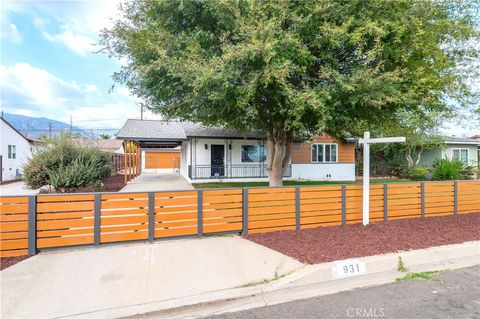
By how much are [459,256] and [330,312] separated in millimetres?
3557

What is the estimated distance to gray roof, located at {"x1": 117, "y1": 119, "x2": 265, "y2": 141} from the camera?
650 inches

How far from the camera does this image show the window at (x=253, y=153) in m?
18.0

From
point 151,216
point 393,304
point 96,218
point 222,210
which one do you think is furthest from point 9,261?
point 393,304

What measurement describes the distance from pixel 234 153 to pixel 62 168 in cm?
964

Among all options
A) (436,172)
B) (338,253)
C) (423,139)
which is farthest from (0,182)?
(423,139)

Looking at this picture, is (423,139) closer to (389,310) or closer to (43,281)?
(389,310)

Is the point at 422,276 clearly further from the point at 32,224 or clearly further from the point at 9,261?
the point at 9,261

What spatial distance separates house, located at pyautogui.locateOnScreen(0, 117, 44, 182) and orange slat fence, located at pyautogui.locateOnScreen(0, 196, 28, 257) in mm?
17992

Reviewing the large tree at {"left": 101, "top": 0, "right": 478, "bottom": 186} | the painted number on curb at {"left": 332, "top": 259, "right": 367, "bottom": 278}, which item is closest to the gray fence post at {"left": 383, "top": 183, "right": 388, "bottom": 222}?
the large tree at {"left": 101, "top": 0, "right": 478, "bottom": 186}

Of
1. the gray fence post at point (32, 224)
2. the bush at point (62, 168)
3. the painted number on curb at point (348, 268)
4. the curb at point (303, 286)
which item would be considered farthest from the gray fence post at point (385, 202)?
the bush at point (62, 168)

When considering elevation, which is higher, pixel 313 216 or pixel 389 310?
pixel 313 216

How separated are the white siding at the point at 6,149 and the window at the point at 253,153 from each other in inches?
604

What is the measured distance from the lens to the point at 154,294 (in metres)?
3.52

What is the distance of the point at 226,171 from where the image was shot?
17.4 meters
